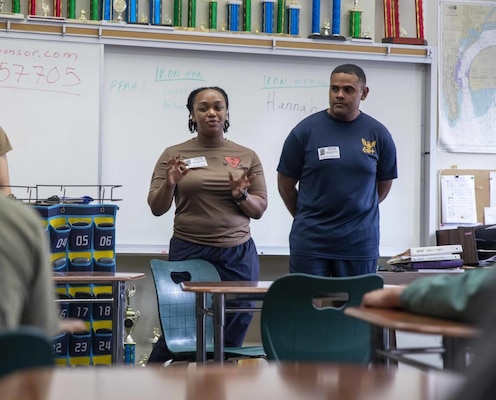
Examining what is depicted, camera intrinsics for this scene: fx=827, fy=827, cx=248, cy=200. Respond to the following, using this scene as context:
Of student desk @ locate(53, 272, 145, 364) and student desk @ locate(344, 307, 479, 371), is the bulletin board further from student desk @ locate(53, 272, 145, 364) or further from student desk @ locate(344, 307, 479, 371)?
student desk @ locate(344, 307, 479, 371)

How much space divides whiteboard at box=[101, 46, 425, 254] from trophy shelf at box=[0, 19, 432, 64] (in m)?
0.07

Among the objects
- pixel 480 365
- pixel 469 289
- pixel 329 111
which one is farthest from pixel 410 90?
pixel 480 365

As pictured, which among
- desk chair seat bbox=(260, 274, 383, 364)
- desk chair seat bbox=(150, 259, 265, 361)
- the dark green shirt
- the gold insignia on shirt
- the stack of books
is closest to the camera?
the dark green shirt

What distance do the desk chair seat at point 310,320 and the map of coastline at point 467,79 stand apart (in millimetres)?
3624

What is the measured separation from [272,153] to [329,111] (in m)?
1.88

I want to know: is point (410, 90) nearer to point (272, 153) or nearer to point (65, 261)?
point (272, 153)

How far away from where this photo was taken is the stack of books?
4.73 m

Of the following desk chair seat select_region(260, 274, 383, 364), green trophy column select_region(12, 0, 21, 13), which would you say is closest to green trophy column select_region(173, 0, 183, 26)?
green trophy column select_region(12, 0, 21, 13)

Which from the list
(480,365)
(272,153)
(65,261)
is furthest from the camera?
(272,153)

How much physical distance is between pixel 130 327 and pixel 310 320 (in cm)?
283

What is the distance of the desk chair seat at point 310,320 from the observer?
102 inches

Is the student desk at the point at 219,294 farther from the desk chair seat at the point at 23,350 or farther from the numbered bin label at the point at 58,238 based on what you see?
the desk chair seat at the point at 23,350

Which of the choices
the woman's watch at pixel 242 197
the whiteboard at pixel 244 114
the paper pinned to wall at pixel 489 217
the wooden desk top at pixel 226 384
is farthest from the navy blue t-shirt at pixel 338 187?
the wooden desk top at pixel 226 384

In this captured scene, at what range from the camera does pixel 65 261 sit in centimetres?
431
